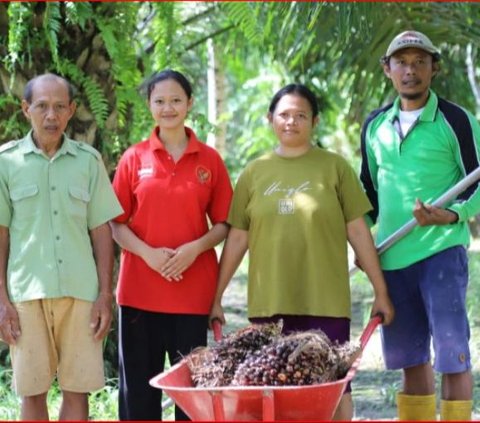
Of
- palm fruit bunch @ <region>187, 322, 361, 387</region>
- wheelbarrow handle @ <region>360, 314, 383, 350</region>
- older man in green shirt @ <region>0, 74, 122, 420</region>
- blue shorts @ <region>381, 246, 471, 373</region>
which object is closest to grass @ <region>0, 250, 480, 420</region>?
blue shorts @ <region>381, 246, 471, 373</region>

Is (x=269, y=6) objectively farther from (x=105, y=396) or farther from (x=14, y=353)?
(x=14, y=353)

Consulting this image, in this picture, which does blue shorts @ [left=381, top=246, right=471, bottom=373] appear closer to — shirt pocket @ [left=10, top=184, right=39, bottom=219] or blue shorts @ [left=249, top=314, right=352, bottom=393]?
blue shorts @ [left=249, top=314, right=352, bottom=393]

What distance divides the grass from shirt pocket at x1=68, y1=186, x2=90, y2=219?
1639mm

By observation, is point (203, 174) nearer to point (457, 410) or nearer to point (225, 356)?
point (225, 356)

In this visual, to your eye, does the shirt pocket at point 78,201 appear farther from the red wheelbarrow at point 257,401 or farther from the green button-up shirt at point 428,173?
the green button-up shirt at point 428,173

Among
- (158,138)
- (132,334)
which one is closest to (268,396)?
(132,334)

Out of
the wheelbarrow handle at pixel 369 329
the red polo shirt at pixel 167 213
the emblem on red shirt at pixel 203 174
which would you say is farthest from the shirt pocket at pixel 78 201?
the wheelbarrow handle at pixel 369 329

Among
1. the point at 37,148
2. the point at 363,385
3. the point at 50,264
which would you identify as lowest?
the point at 363,385

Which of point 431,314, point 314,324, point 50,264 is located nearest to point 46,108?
point 50,264

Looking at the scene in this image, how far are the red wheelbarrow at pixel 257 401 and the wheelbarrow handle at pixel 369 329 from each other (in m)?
0.39

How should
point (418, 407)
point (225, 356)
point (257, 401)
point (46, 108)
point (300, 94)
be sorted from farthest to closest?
point (418, 407)
point (300, 94)
point (46, 108)
point (225, 356)
point (257, 401)

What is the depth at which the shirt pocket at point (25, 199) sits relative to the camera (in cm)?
451

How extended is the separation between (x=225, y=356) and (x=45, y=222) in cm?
107

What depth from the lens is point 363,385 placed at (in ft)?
23.4
